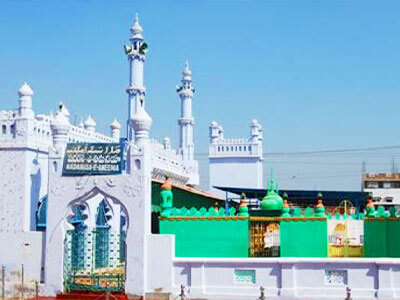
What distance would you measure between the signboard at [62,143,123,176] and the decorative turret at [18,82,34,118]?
2.25m

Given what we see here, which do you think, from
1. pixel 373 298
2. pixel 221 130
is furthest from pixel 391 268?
pixel 221 130

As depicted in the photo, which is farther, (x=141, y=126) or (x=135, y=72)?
(x=135, y=72)

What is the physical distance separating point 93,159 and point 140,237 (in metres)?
2.59

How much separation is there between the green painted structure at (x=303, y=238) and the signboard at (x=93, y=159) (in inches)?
194

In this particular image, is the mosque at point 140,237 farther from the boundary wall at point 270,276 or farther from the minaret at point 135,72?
the minaret at point 135,72

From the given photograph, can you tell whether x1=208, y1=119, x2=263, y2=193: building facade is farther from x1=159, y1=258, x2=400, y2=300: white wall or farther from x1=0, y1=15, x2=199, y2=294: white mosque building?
x1=159, y1=258, x2=400, y2=300: white wall

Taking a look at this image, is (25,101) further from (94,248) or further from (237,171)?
(237,171)

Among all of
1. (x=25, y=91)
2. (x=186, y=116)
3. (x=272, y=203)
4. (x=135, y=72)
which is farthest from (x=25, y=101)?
(x=186, y=116)

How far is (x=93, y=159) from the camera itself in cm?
1850

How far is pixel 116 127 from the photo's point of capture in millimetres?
28984

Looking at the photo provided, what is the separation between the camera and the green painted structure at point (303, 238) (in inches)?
718

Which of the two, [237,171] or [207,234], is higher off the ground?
[237,171]

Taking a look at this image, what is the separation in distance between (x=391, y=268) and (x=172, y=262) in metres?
5.71

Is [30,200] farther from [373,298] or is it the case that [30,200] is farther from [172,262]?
[373,298]
